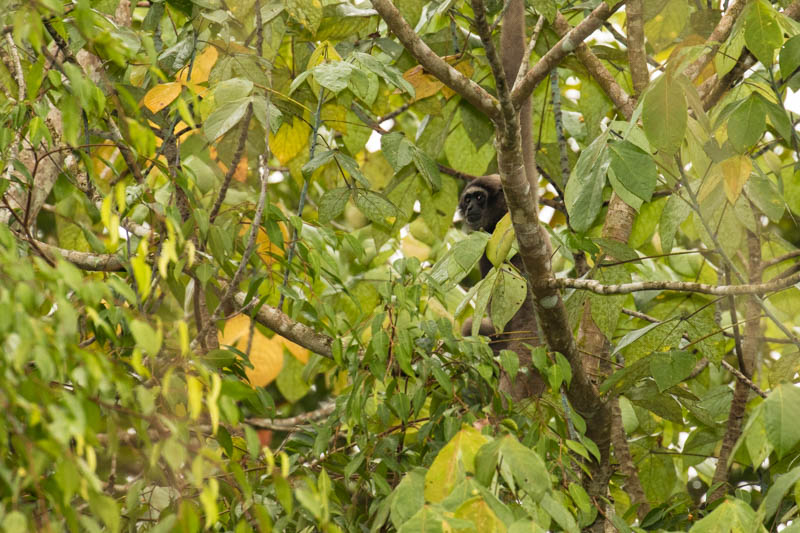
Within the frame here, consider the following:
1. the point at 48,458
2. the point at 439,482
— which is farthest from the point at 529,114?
the point at 48,458

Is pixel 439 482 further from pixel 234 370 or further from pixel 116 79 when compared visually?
pixel 116 79

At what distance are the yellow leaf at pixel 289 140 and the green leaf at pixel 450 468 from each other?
79.3 inches

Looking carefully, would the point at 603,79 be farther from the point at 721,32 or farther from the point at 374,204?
the point at 374,204

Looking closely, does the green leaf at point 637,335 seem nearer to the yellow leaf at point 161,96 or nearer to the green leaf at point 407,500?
the green leaf at point 407,500

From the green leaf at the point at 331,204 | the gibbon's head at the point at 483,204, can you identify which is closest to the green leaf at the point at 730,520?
the green leaf at the point at 331,204

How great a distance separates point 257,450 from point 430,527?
0.34 meters

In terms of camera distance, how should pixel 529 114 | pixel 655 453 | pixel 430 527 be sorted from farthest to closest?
pixel 529 114
pixel 655 453
pixel 430 527

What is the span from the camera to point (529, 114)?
3.63 m

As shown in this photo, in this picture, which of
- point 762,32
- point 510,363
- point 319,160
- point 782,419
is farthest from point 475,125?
point 782,419

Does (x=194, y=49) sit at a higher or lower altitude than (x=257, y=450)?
higher

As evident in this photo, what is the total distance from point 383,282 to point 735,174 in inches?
44.3

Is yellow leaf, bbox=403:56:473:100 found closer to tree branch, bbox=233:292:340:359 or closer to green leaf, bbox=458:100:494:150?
green leaf, bbox=458:100:494:150

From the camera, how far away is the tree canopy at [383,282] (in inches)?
57.0

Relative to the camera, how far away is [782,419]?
165cm
